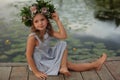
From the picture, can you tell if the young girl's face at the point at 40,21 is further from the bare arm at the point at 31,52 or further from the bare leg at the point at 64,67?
the bare leg at the point at 64,67

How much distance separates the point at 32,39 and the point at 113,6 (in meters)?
4.72

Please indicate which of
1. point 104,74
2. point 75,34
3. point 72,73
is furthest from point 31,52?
point 75,34

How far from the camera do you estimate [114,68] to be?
3.38 meters

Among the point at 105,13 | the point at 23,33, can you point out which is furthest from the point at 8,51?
the point at 105,13

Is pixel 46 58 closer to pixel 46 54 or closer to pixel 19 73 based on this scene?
pixel 46 54

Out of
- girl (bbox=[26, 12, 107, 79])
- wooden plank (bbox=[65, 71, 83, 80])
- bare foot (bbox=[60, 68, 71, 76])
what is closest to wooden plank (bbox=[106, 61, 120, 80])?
girl (bbox=[26, 12, 107, 79])

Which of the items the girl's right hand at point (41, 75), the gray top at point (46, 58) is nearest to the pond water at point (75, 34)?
the gray top at point (46, 58)

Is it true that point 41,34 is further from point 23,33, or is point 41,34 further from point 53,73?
point 23,33

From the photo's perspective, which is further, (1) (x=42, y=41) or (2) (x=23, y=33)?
(2) (x=23, y=33)

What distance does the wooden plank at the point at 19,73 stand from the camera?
3.12m

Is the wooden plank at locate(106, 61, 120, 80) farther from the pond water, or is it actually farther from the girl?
the pond water

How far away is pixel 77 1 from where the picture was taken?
8.34m

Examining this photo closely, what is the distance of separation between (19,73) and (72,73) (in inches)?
21.6

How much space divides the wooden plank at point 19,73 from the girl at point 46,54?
0.11 metres
